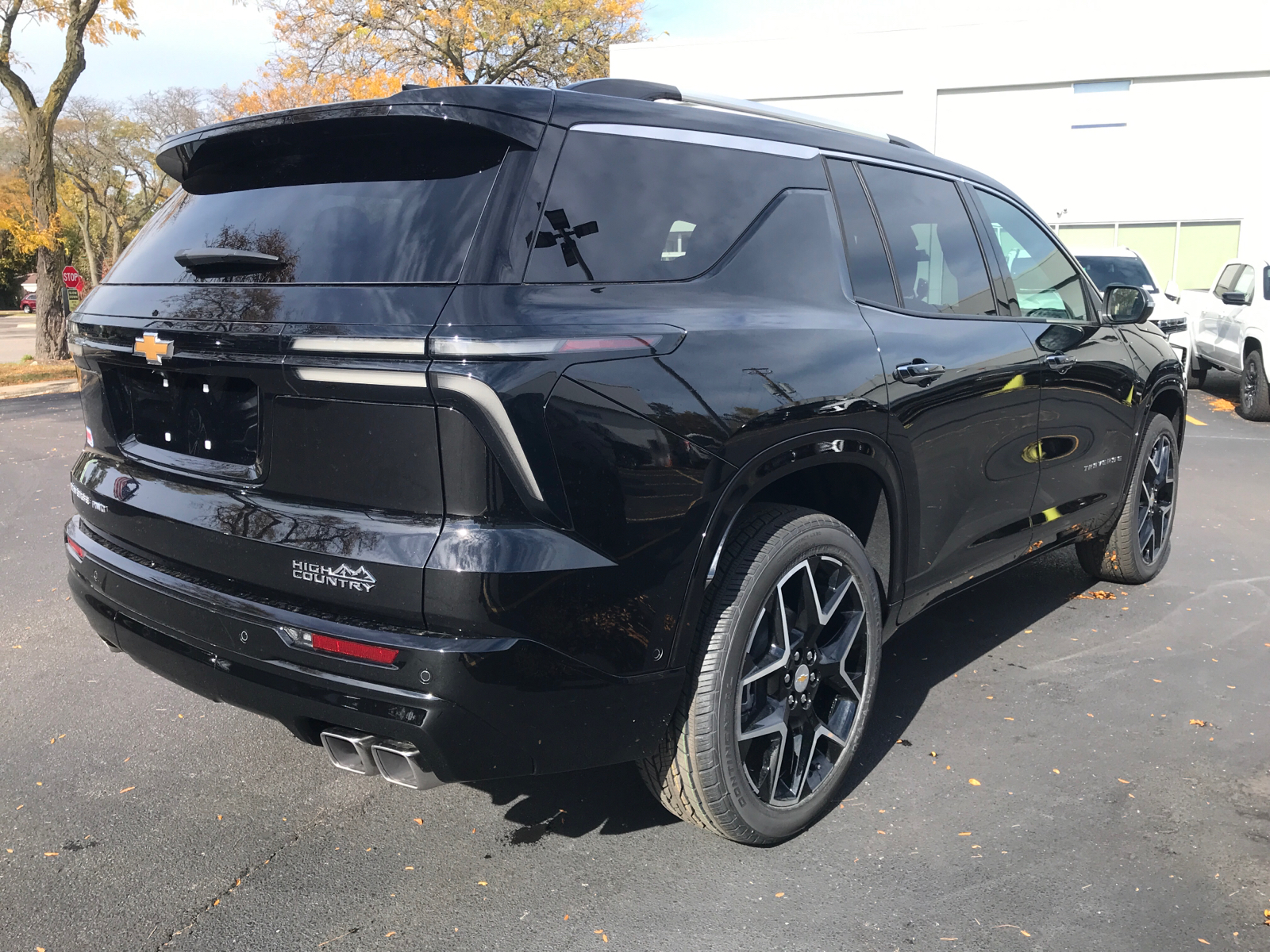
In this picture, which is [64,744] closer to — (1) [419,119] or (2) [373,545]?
(2) [373,545]

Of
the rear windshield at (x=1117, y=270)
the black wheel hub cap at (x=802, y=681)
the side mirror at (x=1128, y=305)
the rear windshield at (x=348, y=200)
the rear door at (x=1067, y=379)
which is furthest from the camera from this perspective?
the rear windshield at (x=1117, y=270)

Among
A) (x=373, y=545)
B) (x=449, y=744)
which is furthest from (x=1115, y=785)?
(x=373, y=545)

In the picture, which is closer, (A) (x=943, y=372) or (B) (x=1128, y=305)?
(A) (x=943, y=372)

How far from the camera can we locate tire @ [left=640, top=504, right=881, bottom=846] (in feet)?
8.33

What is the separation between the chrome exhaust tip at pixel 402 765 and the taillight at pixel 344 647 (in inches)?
8.8

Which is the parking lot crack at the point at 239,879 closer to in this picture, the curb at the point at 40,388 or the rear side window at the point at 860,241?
the rear side window at the point at 860,241

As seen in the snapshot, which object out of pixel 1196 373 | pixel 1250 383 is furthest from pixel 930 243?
pixel 1196 373

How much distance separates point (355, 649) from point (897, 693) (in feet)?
7.89

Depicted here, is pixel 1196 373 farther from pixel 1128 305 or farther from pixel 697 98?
pixel 697 98

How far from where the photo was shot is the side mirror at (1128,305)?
176 inches

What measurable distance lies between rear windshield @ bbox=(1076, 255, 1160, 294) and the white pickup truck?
921 mm

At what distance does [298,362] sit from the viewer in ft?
7.28

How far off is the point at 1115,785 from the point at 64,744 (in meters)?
3.43

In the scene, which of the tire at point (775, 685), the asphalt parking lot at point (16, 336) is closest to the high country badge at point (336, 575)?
the tire at point (775, 685)
